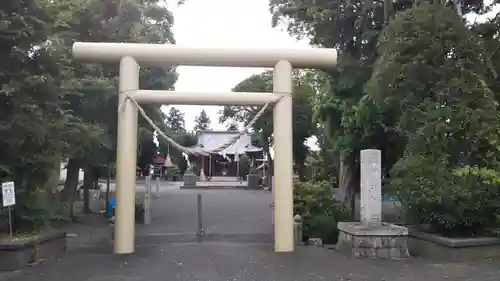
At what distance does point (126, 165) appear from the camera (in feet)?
36.7

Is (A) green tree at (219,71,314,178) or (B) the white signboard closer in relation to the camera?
(B) the white signboard

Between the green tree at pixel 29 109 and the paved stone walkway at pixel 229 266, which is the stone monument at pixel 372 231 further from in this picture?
the green tree at pixel 29 109

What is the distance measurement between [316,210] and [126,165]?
656cm

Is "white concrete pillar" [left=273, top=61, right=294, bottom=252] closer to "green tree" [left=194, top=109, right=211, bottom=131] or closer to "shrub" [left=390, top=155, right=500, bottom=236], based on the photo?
"shrub" [left=390, top=155, right=500, bottom=236]

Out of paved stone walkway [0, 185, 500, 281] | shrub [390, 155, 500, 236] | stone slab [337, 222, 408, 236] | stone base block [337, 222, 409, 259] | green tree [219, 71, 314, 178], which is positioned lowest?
paved stone walkway [0, 185, 500, 281]

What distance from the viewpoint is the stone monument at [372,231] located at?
423 inches

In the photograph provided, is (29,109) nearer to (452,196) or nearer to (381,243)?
(381,243)

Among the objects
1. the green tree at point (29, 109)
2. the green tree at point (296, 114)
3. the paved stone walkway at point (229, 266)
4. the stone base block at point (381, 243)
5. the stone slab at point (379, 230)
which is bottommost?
the paved stone walkway at point (229, 266)

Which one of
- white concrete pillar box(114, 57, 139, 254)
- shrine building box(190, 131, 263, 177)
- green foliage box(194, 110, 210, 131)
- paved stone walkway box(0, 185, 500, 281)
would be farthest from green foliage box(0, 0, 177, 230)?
green foliage box(194, 110, 210, 131)

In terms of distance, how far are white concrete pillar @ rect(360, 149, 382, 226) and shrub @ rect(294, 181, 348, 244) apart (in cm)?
381

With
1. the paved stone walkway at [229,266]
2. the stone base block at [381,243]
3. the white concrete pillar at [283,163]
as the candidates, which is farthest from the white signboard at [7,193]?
the stone base block at [381,243]

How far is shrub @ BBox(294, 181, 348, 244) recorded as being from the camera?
1523cm

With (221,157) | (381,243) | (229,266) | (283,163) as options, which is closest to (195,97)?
(283,163)

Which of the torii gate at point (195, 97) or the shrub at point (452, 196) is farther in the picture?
the torii gate at point (195, 97)
